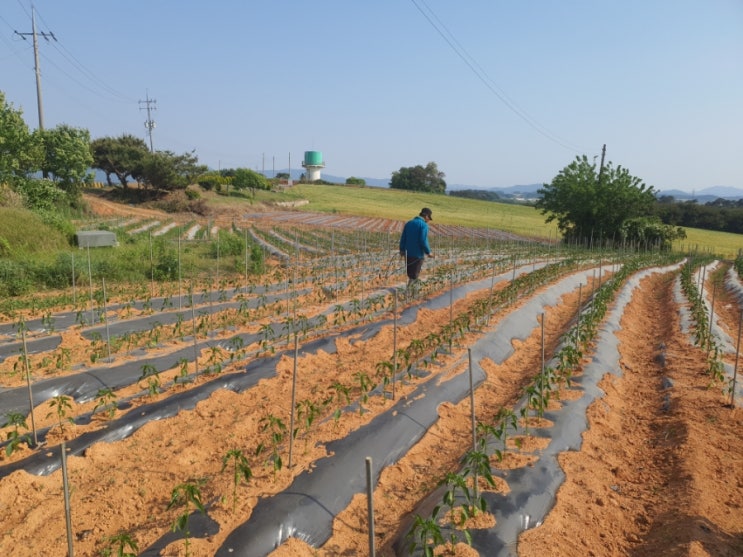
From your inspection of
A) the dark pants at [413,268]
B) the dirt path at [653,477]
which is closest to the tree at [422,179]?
the dark pants at [413,268]

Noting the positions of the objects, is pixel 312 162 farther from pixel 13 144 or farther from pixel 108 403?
pixel 108 403

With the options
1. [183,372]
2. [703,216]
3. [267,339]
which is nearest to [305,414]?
[183,372]

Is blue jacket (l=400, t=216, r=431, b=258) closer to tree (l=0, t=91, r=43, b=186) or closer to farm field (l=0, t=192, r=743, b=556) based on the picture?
farm field (l=0, t=192, r=743, b=556)

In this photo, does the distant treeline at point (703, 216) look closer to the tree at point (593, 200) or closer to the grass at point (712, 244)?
the grass at point (712, 244)

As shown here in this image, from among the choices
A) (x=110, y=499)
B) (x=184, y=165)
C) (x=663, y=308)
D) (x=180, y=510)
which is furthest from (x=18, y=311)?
(x=184, y=165)

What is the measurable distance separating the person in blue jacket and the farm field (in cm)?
120

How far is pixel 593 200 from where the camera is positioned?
2678cm

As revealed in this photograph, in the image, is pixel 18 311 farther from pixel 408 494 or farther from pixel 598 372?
pixel 598 372

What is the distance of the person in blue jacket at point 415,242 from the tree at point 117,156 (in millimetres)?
27738

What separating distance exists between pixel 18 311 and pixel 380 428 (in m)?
7.17

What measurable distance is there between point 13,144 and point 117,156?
52.8ft

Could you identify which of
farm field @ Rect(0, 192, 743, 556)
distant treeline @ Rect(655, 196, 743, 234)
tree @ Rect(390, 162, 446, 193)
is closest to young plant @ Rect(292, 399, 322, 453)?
farm field @ Rect(0, 192, 743, 556)

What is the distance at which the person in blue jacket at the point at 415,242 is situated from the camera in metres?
9.06

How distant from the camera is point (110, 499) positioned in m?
3.49
